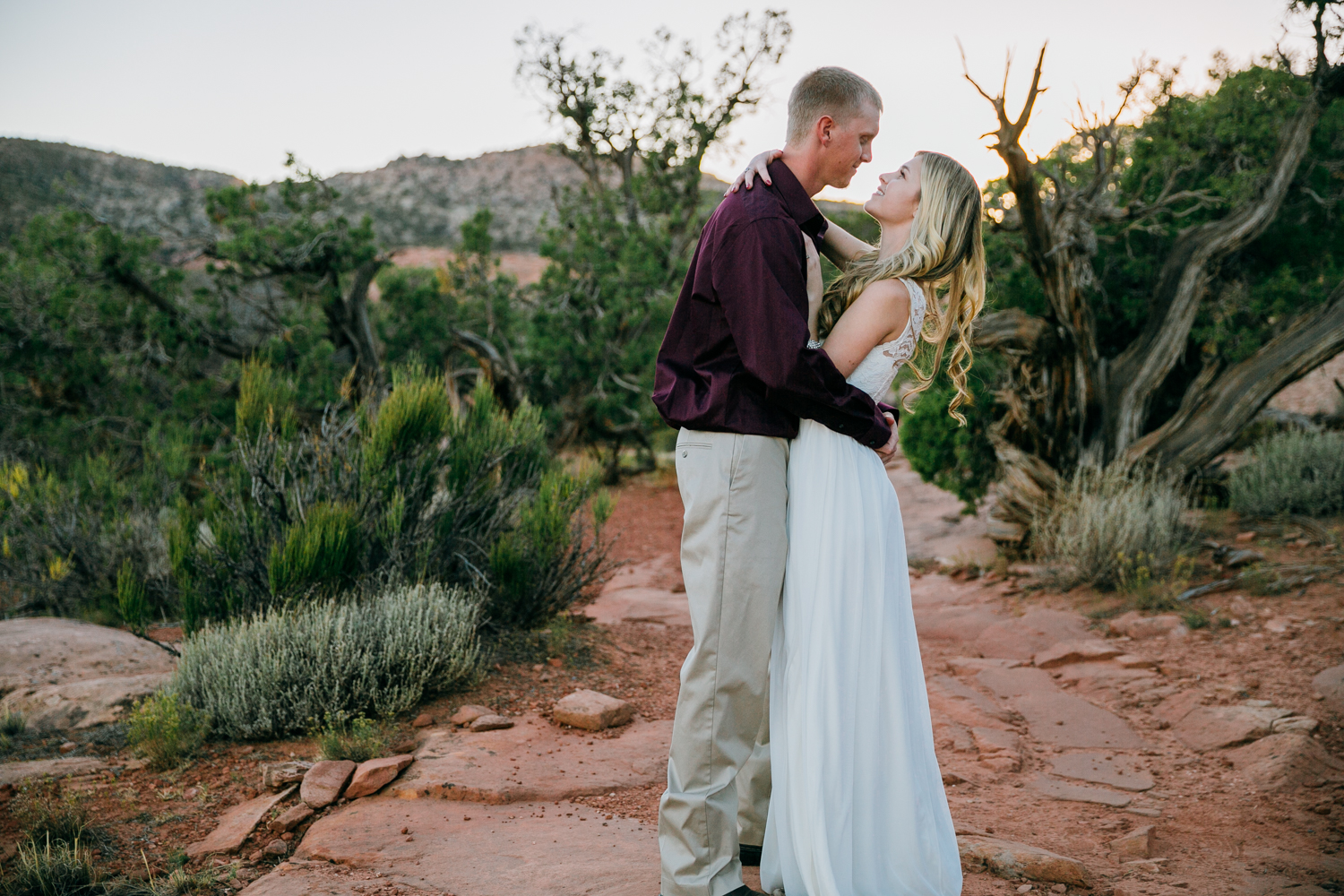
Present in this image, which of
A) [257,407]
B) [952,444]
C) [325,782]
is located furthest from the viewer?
[952,444]

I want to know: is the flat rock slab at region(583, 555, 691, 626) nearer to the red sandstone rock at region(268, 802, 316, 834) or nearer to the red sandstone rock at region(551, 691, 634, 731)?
the red sandstone rock at region(551, 691, 634, 731)

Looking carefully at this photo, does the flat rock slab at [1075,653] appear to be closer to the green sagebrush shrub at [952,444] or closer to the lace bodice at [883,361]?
the green sagebrush shrub at [952,444]

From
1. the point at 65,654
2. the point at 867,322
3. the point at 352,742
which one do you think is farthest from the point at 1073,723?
the point at 65,654

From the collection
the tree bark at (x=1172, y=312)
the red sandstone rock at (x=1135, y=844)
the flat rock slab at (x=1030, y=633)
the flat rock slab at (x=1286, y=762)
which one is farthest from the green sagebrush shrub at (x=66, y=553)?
the tree bark at (x=1172, y=312)

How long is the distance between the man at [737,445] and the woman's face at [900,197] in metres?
0.23

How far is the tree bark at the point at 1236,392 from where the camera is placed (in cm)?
706

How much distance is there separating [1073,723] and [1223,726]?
0.67 m

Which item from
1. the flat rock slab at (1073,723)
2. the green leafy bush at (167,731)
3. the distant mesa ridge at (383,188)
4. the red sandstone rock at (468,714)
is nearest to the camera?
the green leafy bush at (167,731)

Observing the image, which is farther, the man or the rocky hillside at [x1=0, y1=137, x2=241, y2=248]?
the rocky hillside at [x1=0, y1=137, x2=241, y2=248]

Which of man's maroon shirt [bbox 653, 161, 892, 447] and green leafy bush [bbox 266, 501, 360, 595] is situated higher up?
man's maroon shirt [bbox 653, 161, 892, 447]

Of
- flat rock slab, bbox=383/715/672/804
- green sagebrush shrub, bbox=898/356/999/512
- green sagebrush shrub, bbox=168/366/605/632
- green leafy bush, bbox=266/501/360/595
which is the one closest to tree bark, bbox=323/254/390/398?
green sagebrush shrub, bbox=168/366/605/632

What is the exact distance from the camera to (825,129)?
2.45m

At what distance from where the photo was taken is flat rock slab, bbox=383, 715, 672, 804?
3324 millimetres

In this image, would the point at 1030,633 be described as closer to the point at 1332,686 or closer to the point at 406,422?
the point at 1332,686
